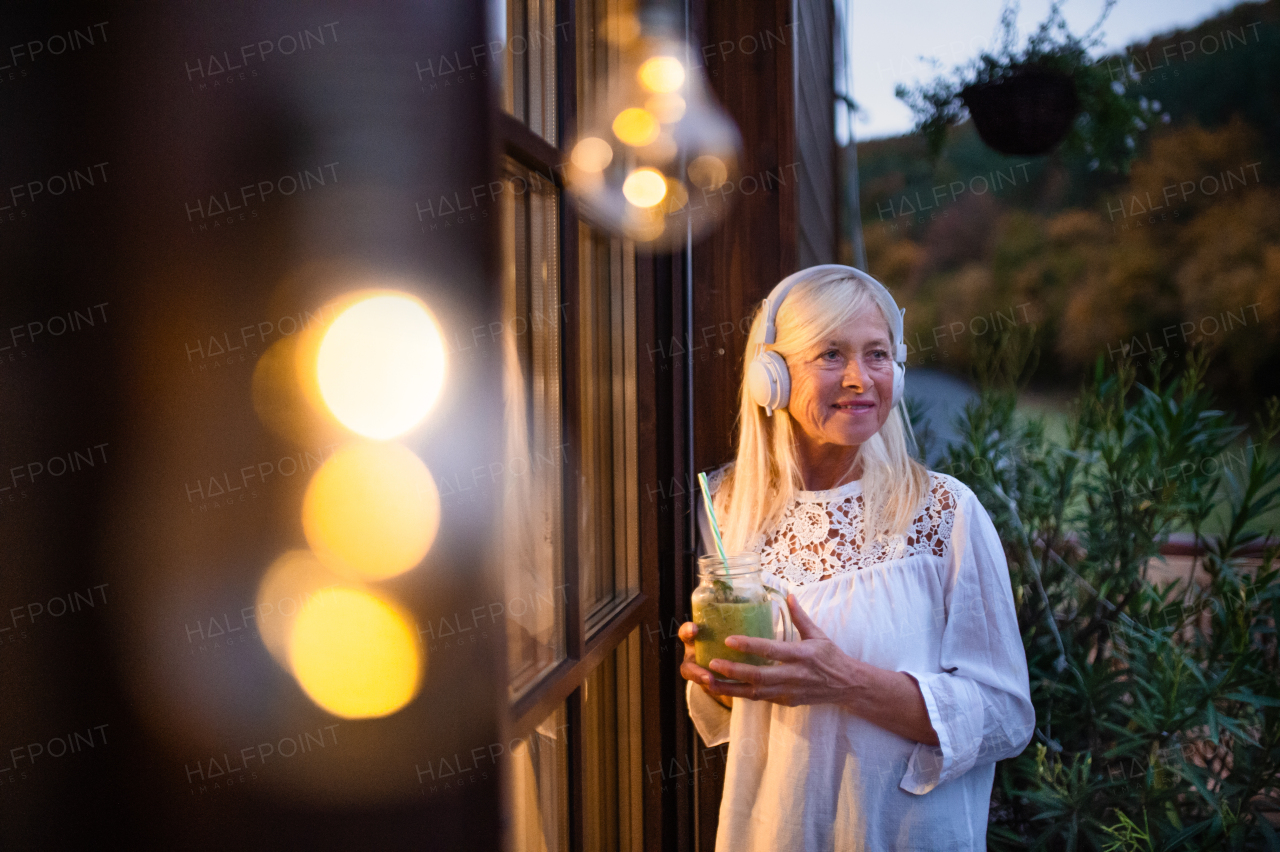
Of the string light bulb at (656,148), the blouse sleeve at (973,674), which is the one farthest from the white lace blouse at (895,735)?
the string light bulb at (656,148)

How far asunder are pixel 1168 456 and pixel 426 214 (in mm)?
2262

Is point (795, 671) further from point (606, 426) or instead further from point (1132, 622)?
point (1132, 622)

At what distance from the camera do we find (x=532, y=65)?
1031 millimetres

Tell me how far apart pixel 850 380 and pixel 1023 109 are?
62.0 inches

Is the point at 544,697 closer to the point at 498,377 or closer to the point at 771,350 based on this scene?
the point at 498,377

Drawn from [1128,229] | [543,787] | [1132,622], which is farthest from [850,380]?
[1128,229]

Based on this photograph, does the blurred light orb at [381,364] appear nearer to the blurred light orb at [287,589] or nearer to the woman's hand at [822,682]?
the blurred light orb at [287,589]

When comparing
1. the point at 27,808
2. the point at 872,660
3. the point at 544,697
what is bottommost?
the point at 872,660

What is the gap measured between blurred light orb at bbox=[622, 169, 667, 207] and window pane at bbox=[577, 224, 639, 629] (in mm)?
97

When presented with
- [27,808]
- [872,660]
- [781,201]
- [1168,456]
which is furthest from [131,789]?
[1168,456]

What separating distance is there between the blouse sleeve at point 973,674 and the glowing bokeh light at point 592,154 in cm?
84

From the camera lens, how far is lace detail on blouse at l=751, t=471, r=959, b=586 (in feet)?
4.44

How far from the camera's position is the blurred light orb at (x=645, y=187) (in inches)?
60.4

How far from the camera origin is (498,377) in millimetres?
593
